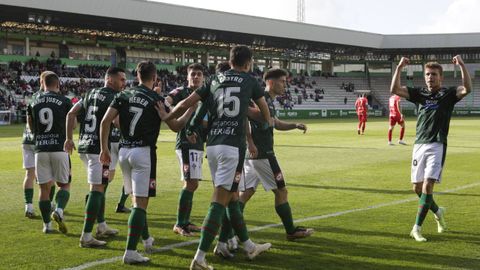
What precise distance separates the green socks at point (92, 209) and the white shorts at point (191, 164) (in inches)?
48.9

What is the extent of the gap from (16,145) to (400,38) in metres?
58.9

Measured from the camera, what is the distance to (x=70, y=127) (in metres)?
7.84

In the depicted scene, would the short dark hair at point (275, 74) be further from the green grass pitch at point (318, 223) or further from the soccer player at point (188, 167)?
the green grass pitch at point (318, 223)

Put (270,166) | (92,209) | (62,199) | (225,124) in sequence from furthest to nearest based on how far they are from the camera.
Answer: (62,199)
(270,166)
(92,209)
(225,124)

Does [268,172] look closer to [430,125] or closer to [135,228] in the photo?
[135,228]

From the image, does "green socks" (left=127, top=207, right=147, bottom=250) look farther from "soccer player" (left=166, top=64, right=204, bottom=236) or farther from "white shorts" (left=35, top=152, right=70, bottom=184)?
"white shorts" (left=35, top=152, right=70, bottom=184)

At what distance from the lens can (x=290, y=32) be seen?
6188cm

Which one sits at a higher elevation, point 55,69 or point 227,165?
point 55,69

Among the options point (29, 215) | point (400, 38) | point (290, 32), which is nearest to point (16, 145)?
point (29, 215)

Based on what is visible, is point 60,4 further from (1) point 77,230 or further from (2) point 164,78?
(1) point 77,230

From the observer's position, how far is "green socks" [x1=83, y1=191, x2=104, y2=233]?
24.0 feet

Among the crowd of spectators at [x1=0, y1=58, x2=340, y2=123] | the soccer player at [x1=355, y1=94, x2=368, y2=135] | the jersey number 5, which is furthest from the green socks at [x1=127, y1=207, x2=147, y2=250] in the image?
the crowd of spectators at [x1=0, y1=58, x2=340, y2=123]

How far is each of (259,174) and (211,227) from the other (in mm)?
1587

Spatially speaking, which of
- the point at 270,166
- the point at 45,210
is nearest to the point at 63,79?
the point at 45,210
